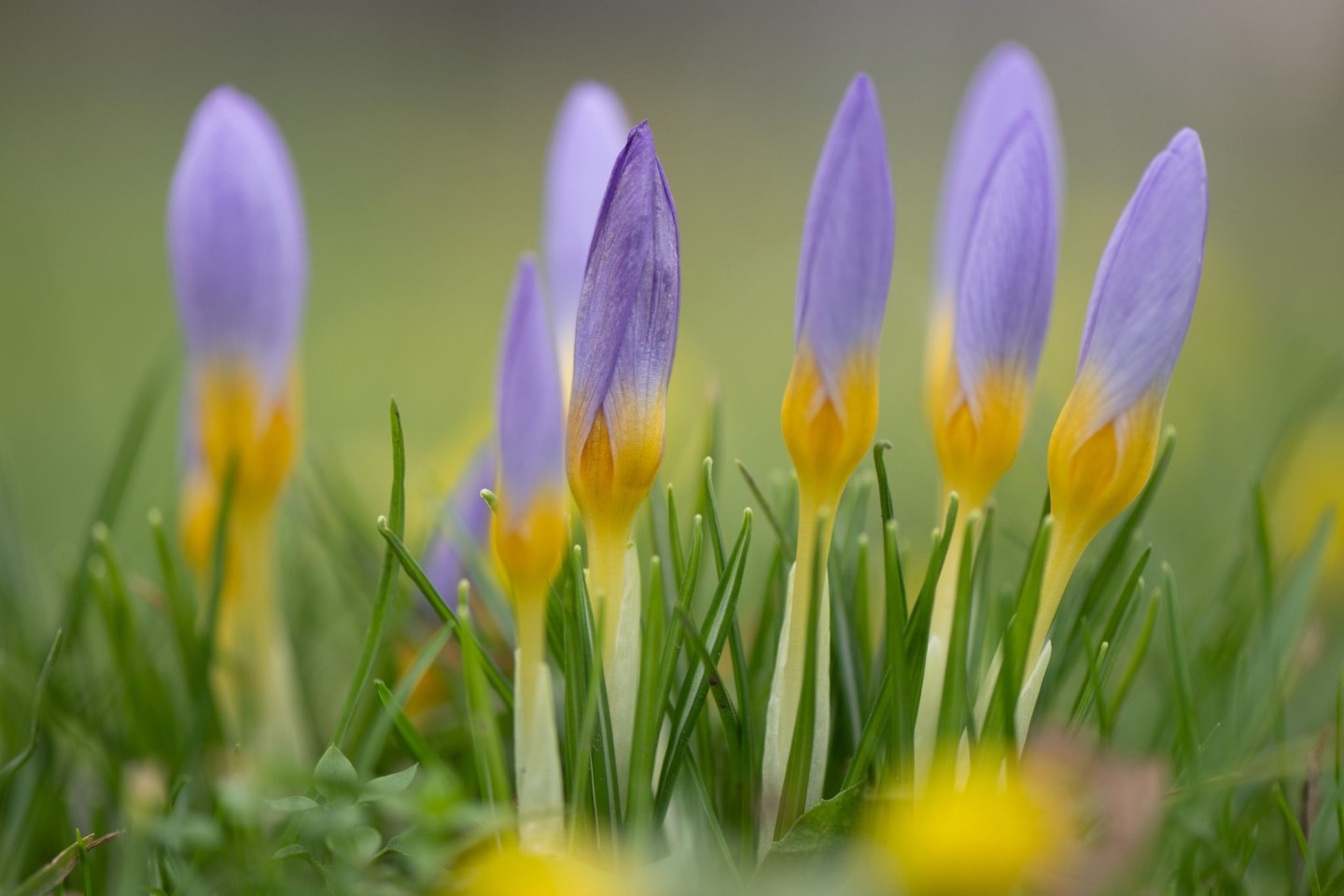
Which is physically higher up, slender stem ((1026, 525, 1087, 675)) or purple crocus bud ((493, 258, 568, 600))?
purple crocus bud ((493, 258, 568, 600))

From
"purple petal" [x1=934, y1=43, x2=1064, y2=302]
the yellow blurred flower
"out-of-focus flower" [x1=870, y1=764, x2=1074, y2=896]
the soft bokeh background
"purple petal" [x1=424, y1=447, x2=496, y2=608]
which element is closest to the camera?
"out-of-focus flower" [x1=870, y1=764, x2=1074, y2=896]

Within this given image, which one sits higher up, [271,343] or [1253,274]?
[1253,274]

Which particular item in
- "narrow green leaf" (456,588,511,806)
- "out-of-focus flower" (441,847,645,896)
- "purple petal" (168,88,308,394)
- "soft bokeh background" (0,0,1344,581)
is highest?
"soft bokeh background" (0,0,1344,581)

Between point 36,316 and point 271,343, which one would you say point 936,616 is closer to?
point 271,343

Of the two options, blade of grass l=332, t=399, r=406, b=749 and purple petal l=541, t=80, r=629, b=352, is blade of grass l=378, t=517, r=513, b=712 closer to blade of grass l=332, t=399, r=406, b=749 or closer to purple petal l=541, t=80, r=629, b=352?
blade of grass l=332, t=399, r=406, b=749

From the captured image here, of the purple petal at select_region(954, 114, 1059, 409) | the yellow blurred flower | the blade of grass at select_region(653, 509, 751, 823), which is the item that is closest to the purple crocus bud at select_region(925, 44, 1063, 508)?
the purple petal at select_region(954, 114, 1059, 409)

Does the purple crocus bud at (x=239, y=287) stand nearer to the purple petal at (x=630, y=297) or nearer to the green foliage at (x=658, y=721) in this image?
the green foliage at (x=658, y=721)

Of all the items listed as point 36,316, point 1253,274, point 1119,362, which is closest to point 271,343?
point 1119,362

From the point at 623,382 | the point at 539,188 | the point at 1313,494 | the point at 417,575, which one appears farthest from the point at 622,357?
the point at 539,188
